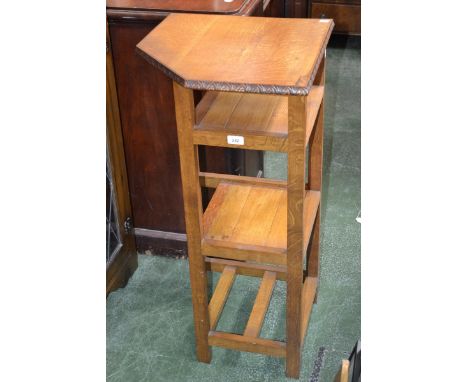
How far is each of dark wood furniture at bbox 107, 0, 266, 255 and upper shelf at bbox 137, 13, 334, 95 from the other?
0.38m

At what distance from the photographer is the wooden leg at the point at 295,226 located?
1.86 meters

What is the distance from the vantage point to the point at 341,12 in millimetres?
5219

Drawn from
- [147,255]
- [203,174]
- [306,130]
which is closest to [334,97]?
[147,255]

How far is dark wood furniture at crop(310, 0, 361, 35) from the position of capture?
16.9 ft

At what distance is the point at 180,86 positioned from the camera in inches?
75.3

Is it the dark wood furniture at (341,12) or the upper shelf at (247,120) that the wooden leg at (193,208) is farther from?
the dark wood furniture at (341,12)

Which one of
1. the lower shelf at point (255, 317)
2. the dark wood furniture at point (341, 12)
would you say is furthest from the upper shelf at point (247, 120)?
the dark wood furniture at point (341, 12)

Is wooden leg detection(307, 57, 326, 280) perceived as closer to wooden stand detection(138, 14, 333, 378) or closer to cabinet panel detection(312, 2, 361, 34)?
wooden stand detection(138, 14, 333, 378)

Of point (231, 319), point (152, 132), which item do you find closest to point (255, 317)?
point (231, 319)

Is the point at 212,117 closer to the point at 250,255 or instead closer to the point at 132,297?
the point at 250,255

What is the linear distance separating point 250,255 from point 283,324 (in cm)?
→ 65

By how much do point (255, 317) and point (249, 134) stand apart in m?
0.85

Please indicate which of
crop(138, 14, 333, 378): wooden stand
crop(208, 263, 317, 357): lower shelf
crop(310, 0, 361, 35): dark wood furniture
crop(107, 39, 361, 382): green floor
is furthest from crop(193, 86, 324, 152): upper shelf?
crop(310, 0, 361, 35): dark wood furniture

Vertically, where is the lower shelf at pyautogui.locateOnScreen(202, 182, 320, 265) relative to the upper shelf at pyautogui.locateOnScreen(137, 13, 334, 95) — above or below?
below
